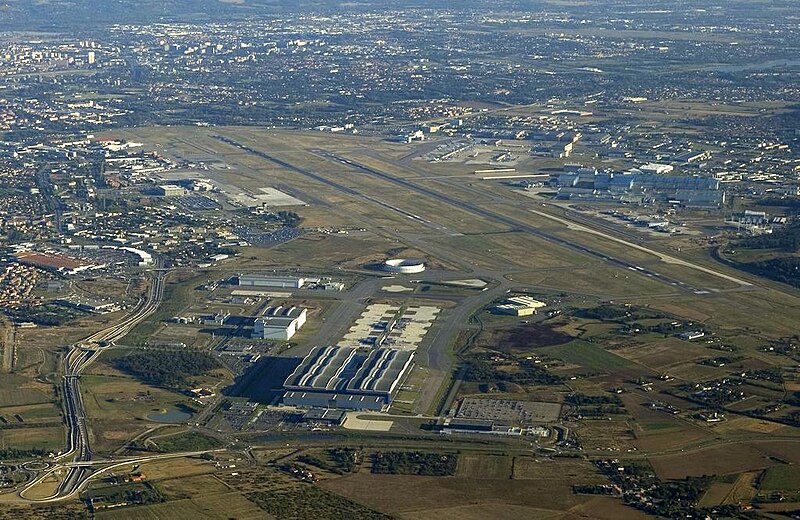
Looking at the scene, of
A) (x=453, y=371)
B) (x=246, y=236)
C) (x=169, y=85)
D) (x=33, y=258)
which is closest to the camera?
(x=453, y=371)

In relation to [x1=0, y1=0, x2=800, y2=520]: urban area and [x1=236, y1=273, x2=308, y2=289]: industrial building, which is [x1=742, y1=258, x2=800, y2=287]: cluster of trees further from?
[x1=236, y1=273, x2=308, y2=289]: industrial building

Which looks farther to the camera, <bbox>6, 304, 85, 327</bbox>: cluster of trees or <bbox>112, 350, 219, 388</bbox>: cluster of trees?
<bbox>6, 304, 85, 327</bbox>: cluster of trees

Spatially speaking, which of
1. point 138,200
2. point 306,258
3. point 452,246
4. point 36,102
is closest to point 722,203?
point 452,246

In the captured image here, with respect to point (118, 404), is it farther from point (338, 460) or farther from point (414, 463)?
point (414, 463)

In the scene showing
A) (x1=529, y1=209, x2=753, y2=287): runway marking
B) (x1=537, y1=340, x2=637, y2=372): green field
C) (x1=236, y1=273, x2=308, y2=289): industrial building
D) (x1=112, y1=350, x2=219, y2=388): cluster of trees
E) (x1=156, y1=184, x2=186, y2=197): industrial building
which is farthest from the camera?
(x1=156, y1=184, x2=186, y2=197): industrial building

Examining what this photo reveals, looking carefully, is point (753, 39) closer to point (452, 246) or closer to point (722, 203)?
point (722, 203)

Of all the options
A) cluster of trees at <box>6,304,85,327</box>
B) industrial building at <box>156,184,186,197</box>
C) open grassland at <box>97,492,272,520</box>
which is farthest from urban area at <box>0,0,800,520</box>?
industrial building at <box>156,184,186,197</box>
